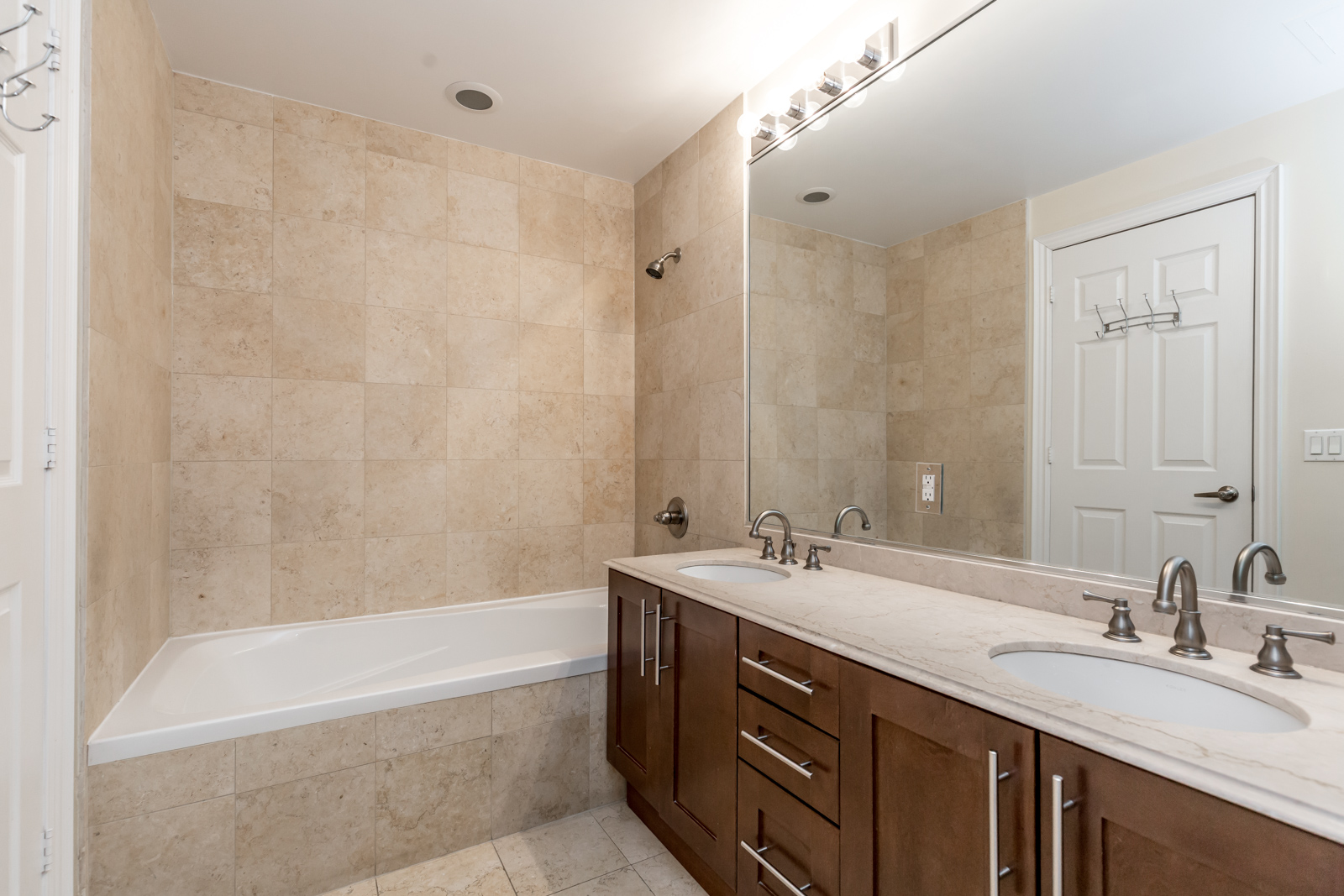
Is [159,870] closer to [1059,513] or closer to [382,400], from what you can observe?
[382,400]

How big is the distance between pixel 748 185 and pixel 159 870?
268 centimetres

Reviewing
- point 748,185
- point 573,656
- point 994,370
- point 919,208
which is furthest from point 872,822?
point 748,185

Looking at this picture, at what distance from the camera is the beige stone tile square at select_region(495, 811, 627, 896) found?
5.89ft

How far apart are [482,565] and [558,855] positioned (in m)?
1.21

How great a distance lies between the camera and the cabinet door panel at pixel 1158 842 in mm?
635

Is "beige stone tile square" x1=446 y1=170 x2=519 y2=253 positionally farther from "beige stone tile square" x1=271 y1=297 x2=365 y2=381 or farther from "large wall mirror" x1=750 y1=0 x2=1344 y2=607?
"large wall mirror" x1=750 y1=0 x2=1344 y2=607

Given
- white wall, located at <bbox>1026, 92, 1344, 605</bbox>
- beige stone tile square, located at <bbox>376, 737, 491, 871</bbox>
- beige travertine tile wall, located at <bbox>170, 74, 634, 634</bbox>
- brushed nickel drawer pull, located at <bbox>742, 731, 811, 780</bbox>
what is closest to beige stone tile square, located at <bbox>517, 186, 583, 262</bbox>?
beige travertine tile wall, located at <bbox>170, 74, 634, 634</bbox>

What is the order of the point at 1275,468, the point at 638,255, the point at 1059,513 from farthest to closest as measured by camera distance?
the point at 638,255, the point at 1059,513, the point at 1275,468

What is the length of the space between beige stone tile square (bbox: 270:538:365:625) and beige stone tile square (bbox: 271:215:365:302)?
978mm

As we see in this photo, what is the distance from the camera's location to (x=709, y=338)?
2.52 metres

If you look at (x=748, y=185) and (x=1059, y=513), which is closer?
(x=1059, y=513)

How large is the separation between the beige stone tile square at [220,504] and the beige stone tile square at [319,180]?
998 mm

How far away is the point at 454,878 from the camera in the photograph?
1812 millimetres

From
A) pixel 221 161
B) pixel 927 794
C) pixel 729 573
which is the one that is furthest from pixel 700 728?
pixel 221 161
